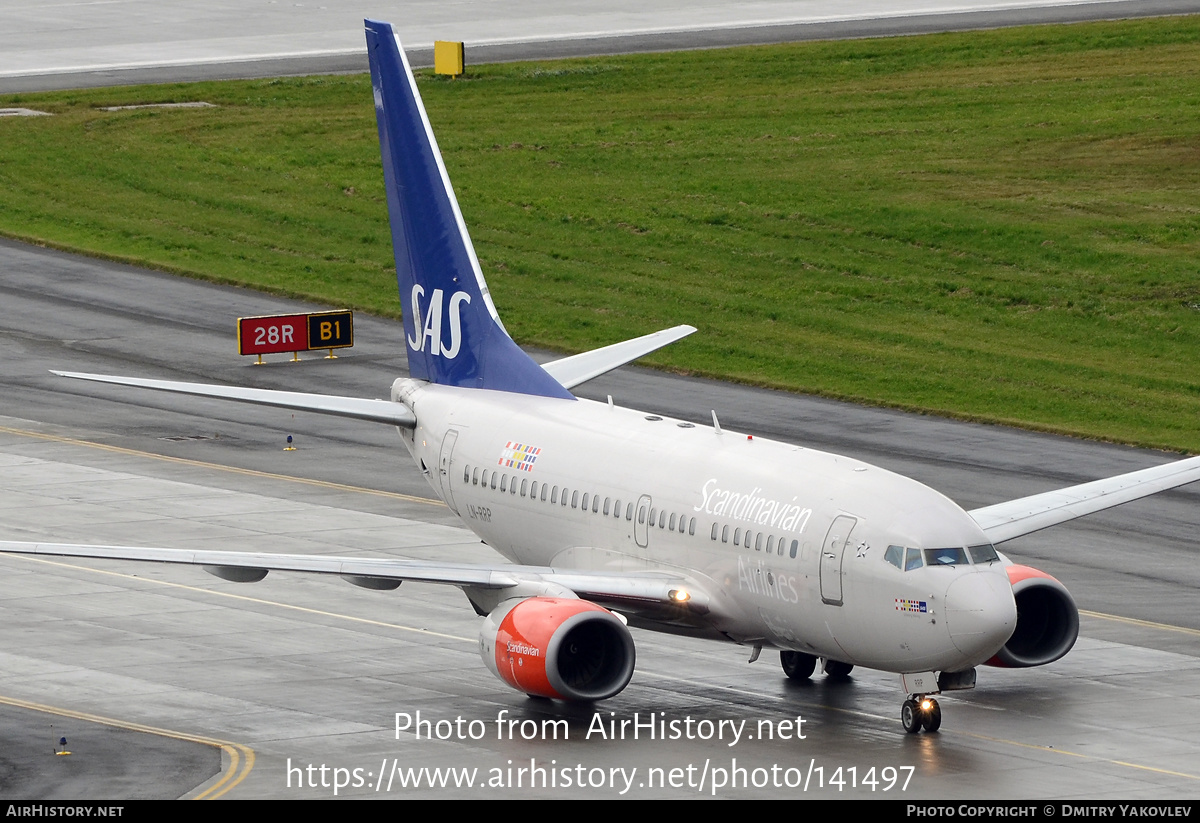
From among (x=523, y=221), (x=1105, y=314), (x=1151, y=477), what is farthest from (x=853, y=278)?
(x=1151, y=477)

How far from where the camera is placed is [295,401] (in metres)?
44.9

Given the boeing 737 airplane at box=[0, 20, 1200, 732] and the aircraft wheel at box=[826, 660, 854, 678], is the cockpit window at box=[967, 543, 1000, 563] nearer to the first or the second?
the boeing 737 airplane at box=[0, 20, 1200, 732]

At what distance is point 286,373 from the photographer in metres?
72.5

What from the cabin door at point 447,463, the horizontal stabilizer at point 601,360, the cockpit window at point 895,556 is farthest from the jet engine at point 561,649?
the horizontal stabilizer at point 601,360

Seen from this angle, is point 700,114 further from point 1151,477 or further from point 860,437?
point 1151,477

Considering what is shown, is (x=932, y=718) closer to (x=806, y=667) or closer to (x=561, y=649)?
(x=806, y=667)

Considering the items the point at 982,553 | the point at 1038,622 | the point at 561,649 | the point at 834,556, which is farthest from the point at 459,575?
the point at 1038,622

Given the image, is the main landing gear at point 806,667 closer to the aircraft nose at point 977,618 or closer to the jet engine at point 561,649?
the jet engine at point 561,649

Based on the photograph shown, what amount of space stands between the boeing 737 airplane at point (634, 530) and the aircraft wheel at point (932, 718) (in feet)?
0.30

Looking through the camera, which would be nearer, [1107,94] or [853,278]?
[853,278]

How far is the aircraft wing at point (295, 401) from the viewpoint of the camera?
43.3 meters

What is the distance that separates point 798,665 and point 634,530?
13.4 ft

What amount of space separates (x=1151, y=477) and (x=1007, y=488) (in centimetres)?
1480
